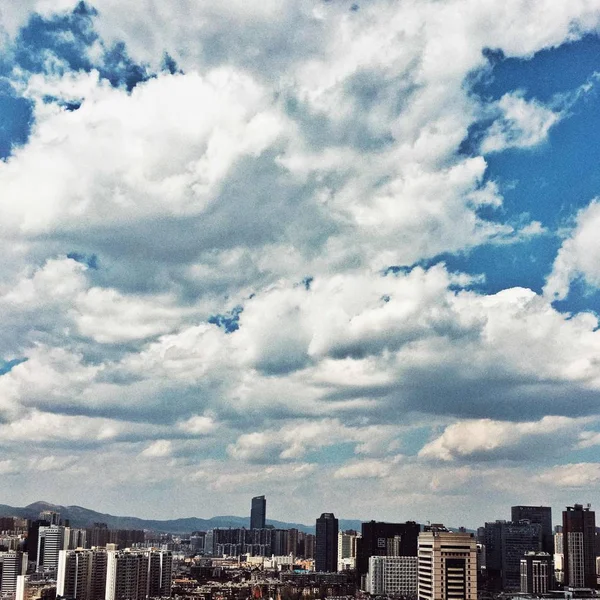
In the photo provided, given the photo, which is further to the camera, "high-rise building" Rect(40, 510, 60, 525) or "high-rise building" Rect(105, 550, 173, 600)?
"high-rise building" Rect(40, 510, 60, 525)

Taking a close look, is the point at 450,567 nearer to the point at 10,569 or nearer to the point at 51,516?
the point at 10,569

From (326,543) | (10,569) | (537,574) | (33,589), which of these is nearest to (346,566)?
(326,543)

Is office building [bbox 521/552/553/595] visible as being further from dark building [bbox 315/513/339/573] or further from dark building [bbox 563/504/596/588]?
dark building [bbox 315/513/339/573]

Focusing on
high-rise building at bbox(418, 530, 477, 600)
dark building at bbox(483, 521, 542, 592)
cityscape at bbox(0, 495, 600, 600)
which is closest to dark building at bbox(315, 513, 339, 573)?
cityscape at bbox(0, 495, 600, 600)

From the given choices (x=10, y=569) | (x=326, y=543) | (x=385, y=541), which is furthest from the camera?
(x=326, y=543)

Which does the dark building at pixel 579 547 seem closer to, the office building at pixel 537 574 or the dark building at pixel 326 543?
the office building at pixel 537 574

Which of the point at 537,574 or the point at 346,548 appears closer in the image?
the point at 537,574
